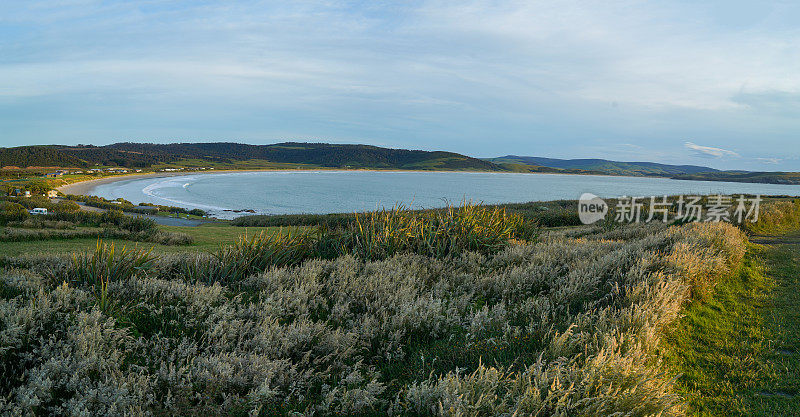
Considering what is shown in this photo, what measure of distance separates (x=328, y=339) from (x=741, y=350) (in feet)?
→ 16.7

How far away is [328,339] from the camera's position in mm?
4043

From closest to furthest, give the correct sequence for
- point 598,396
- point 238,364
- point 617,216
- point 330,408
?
1. point 598,396
2. point 330,408
3. point 238,364
4. point 617,216

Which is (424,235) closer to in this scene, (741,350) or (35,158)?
(741,350)

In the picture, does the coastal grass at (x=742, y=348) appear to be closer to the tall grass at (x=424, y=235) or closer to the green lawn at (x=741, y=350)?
the green lawn at (x=741, y=350)

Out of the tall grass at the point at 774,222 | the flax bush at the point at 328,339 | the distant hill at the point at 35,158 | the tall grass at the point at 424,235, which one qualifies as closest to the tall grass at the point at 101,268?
the flax bush at the point at 328,339

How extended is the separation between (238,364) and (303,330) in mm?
741

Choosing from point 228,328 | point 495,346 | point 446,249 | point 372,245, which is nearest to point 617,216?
point 446,249

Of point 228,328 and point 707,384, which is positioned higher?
point 228,328

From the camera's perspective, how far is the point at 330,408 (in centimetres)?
321

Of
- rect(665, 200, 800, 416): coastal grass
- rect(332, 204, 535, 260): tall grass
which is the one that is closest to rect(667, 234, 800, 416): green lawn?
rect(665, 200, 800, 416): coastal grass

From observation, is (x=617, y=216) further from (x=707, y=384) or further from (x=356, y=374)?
(x=356, y=374)

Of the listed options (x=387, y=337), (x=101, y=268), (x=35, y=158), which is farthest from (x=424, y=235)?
(x=35, y=158)

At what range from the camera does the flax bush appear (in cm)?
304

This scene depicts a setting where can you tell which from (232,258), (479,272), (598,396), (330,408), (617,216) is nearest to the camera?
(598,396)
